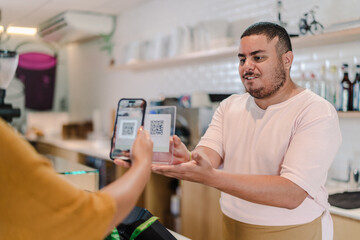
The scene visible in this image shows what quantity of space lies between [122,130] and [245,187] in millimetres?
461

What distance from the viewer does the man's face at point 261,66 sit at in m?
1.55

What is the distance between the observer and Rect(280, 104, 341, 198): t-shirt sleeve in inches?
54.7

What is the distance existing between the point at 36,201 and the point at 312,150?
3.17 feet

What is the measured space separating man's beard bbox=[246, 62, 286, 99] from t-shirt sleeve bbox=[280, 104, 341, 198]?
0.60ft

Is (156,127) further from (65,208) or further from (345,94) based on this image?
(345,94)

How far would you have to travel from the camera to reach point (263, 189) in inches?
53.8

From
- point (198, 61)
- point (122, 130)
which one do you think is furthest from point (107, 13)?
point (122, 130)

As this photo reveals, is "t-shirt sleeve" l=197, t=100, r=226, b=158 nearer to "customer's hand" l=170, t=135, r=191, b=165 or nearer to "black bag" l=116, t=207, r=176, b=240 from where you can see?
"customer's hand" l=170, t=135, r=191, b=165

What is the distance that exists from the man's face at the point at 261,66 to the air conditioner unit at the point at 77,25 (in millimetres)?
3746

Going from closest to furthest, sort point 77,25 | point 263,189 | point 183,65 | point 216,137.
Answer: point 263,189, point 216,137, point 183,65, point 77,25

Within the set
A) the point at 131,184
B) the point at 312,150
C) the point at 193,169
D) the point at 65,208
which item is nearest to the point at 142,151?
the point at 131,184

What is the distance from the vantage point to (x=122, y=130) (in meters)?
1.24

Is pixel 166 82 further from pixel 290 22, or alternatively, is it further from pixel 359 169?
pixel 359 169

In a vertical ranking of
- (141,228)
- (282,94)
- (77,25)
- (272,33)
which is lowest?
(141,228)
